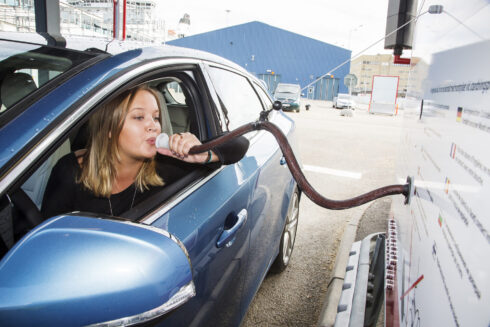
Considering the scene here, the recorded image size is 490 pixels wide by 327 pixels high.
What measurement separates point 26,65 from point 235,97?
1233 mm

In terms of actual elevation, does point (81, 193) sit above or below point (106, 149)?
below

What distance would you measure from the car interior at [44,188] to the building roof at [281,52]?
41528 mm

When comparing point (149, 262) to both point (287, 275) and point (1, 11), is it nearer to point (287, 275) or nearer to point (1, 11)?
point (287, 275)

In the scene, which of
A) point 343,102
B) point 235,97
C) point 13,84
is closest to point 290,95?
point 343,102

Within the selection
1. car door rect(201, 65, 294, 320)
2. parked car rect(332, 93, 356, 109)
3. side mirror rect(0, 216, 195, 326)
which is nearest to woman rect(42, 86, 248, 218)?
car door rect(201, 65, 294, 320)

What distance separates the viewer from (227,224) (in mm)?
1687

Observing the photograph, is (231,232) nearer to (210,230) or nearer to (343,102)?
(210,230)

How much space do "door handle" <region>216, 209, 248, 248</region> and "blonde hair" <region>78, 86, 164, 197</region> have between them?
1.41 feet

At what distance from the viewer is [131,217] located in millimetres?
1432

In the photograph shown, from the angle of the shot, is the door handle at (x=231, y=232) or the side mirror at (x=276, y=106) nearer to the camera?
the side mirror at (x=276, y=106)

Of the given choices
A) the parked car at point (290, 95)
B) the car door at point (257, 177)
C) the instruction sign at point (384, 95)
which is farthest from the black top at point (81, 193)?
the instruction sign at point (384, 95)

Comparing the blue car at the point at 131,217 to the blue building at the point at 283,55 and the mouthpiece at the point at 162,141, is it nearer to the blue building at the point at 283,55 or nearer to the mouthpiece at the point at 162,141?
the mouthpiece at the point at 162,141

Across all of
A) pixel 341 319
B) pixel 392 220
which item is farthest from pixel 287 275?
pixel 341 319

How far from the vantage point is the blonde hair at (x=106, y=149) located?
1.73 m
